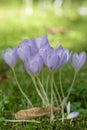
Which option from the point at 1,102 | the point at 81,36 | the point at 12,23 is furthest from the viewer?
the point at 12,23

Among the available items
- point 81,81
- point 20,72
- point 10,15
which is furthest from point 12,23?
point 81,81

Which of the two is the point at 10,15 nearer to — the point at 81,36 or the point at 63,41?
the point at 81,36

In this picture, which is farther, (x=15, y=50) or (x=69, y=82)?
(x=69, y=82)

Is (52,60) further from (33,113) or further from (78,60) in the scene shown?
A: (33,113)

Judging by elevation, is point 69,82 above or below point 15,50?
below

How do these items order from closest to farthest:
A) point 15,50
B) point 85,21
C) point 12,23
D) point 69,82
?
1. point 15,50
2. point 69,82
3. point 12,23
4. point 85,21

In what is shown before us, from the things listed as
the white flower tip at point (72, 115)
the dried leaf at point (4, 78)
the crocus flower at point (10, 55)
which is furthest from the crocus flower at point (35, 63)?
the dried leaf at point (4, 78)

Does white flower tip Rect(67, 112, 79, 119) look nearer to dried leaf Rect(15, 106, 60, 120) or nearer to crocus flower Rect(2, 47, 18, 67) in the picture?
dried leaf Rect(15, 106, 60, 120)
